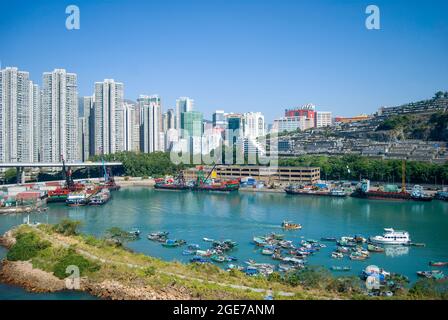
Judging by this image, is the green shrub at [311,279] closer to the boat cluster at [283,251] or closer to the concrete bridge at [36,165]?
the boat cluster at [283,251]

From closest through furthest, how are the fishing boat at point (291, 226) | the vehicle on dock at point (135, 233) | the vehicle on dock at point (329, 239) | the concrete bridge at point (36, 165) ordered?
the vehicle on dock at point (329, 239) → the vehicle on dock at point (135, 233) → the fishing boat at point (291, 226) → the concrete bridge at point (36, 165)

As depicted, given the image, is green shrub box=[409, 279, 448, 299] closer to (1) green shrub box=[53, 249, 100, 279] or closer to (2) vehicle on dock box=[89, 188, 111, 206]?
(1) green shrub box=[53, 249, 100, 279]

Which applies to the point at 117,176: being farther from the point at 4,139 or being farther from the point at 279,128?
the point at 279,128

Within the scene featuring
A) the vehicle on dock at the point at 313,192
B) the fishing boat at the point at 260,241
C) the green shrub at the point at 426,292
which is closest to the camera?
the green shrub at the point at 426,292

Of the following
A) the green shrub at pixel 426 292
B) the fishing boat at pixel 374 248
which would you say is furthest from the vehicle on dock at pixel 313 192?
the green shrub at pixel 426 292

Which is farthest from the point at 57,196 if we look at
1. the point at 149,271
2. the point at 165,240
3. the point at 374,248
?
A: the point at 374,248

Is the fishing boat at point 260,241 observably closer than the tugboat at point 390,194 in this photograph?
Yes

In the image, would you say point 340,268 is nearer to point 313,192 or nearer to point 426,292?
point 426,292
